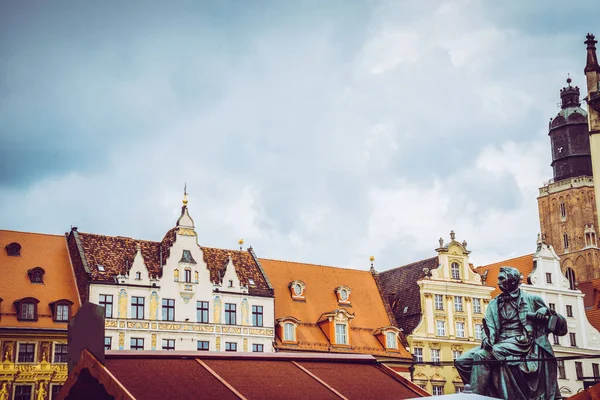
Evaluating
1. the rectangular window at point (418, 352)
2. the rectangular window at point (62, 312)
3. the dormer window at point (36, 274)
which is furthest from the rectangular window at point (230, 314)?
the rectangular window at point (418, 352)

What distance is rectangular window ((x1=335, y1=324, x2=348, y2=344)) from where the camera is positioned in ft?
124

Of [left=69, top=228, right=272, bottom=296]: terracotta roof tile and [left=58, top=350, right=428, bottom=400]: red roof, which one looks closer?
[left=58, top=350, right=428, bottom=400]: red roof

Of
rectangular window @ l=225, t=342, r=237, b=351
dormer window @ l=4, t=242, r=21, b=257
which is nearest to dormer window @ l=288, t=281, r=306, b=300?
rectangular window @ l=225, t=342, r=237, b=351

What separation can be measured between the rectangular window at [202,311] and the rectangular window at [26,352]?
6.94 metres

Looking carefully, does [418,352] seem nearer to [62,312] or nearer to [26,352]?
[62,312]

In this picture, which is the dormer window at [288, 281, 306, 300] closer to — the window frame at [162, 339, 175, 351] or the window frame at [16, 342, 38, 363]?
the window frame at [162, 339, 175, 351]

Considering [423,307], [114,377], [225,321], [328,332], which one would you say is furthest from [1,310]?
[114,377]

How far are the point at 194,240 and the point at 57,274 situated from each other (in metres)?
5.85

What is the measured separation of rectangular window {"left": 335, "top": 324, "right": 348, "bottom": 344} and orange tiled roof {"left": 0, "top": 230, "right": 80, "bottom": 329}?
1159 cm

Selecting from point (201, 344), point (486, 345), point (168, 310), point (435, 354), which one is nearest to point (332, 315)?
point (435, 354)

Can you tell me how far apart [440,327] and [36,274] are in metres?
18.6

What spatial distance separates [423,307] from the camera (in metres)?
40.1

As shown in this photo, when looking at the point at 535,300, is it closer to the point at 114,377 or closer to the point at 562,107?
the point at 114,377

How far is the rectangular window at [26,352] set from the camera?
30938mm
